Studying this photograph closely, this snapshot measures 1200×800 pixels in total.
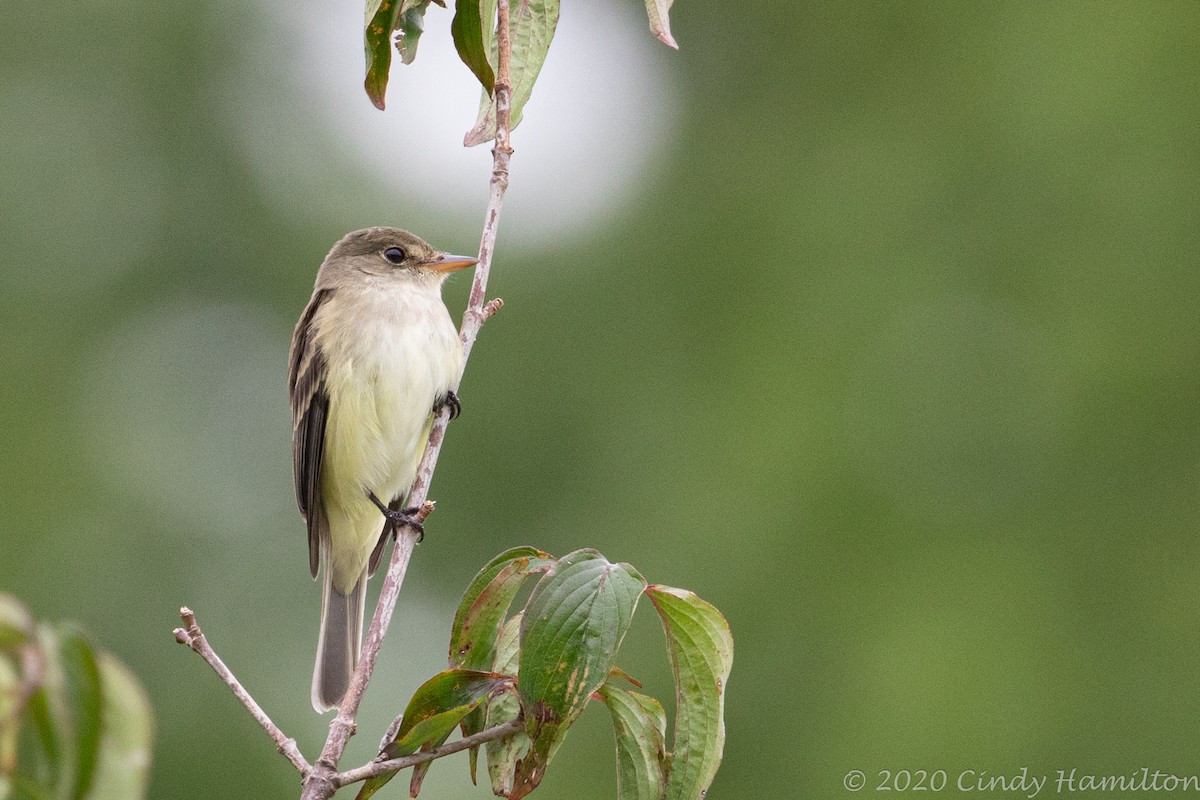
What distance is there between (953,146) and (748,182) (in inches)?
66.9

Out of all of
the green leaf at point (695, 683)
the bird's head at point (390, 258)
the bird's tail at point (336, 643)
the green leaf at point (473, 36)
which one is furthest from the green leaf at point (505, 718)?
the bird's head at point (390, 258)

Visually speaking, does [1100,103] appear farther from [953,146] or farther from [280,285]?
[280,285]

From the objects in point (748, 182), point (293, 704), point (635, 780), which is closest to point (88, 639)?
point (635, 780)

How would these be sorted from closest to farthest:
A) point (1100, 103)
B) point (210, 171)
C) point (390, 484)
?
point (390, 484) → point (1100, 103) → point (210, 171)

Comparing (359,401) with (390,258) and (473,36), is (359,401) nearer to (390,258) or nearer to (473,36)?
(390,258)

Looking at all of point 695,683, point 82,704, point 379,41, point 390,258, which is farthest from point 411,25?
point 390,258

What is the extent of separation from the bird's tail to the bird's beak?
123 cm

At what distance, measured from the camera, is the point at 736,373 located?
30.5 ft

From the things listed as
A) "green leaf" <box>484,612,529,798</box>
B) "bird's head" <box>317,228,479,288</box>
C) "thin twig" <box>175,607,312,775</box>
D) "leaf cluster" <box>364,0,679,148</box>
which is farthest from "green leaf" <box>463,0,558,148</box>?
"bird's head" <box>317,228,479,288</box>

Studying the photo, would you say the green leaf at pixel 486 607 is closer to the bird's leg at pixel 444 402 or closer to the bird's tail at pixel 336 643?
the bird's tail at pixel 336 643

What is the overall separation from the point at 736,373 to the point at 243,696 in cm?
715

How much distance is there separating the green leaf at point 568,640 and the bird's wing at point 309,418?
8.94 ft

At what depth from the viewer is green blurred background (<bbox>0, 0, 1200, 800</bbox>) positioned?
7.88m

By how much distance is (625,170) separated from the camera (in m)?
11.7
